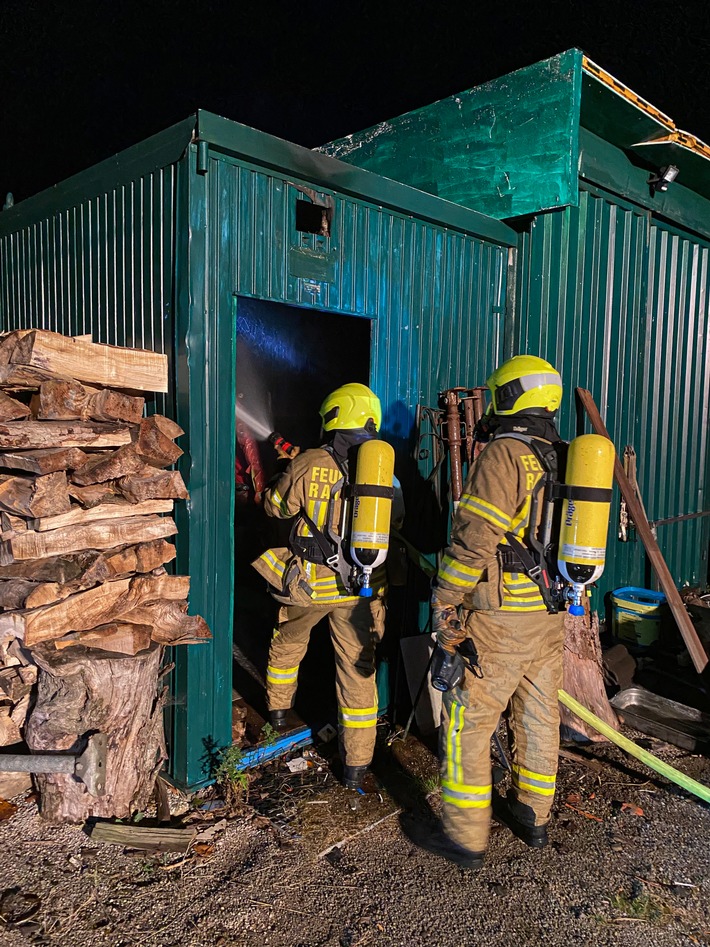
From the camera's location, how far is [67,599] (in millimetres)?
3705

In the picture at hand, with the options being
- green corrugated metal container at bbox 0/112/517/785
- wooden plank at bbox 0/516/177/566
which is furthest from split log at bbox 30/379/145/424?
wooden plank at bbox 0/516/177/566

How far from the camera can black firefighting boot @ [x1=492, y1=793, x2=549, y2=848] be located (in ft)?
12.6

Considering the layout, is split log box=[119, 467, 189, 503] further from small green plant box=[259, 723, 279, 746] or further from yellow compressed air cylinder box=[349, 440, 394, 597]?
small green plant box=[259, 723, 279, 746]

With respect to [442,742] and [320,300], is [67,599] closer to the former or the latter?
[442,742]

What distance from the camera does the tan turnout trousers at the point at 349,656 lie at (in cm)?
445

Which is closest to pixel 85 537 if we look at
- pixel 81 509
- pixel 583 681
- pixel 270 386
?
pixel 81 509

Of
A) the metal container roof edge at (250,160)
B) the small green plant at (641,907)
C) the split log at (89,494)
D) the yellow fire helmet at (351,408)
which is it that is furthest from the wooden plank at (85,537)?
the small green plant at (641,907)

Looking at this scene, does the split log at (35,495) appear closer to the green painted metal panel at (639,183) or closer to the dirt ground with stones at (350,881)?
the dirt ground with stones at (350,881)

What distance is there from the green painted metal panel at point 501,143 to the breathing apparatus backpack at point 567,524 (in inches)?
137

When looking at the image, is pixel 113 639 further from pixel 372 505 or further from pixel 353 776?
pixel 353 776

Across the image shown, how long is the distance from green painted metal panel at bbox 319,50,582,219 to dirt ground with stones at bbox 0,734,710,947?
5.13 m

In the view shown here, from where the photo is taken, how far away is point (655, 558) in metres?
6.46

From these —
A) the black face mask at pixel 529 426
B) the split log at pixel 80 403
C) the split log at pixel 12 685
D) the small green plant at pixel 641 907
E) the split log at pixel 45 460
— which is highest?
the split log at pixel 80 403

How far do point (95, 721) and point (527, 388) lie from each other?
10.0 feet
